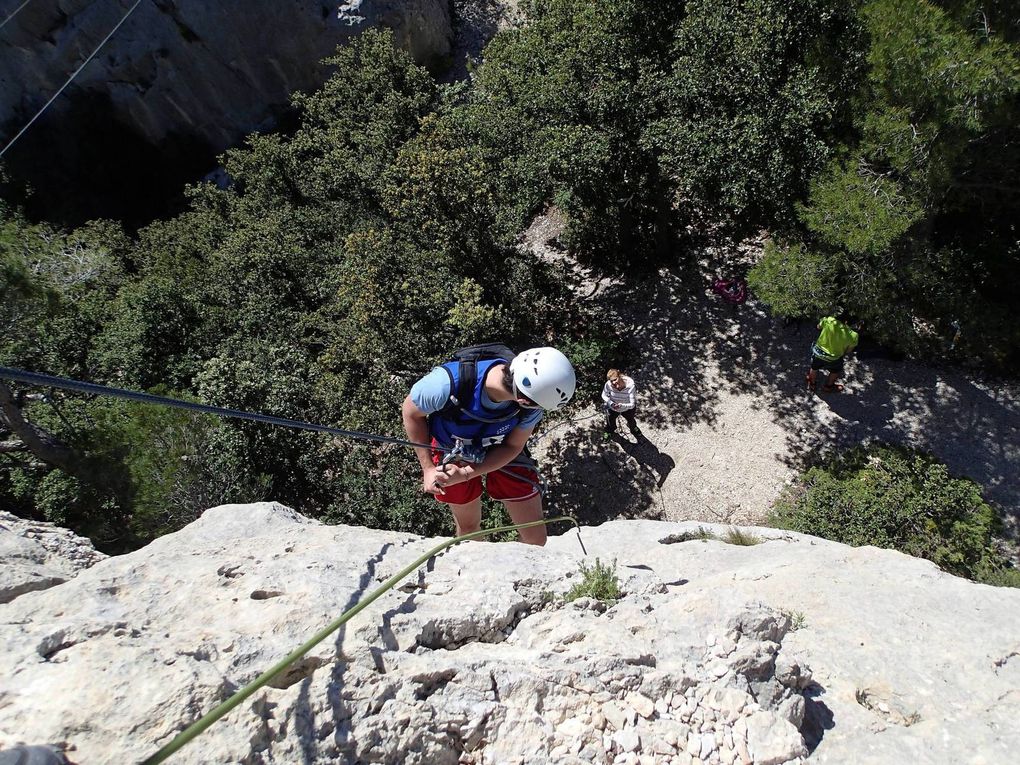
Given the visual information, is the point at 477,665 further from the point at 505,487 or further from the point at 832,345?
the point at 832,345

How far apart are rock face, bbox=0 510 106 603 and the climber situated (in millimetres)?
2466

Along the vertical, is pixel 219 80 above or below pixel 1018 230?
above

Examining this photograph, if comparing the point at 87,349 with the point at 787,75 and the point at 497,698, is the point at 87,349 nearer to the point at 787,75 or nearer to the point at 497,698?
the point at 497,698

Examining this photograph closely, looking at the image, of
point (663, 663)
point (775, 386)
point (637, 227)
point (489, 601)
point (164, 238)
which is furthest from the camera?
point (164, 238)

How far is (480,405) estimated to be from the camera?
4.48 meters

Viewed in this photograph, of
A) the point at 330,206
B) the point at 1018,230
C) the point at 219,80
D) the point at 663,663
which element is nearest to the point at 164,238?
the point at 330,206

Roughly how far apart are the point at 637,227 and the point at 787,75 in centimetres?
456

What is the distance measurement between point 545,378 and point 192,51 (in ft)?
78.6

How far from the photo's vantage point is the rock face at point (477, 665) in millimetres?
2500

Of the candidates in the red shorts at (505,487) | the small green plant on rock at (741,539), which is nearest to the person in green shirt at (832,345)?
the small green plant on rock at (741,539)

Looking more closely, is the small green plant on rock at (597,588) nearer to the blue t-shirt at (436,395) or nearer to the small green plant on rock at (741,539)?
the blue t-shirt at (436,395)

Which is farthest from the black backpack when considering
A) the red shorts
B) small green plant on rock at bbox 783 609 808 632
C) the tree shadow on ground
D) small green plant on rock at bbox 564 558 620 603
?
the tree shadow on ground

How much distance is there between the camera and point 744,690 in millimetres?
3041

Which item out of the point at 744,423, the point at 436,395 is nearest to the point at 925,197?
the point at 744,423
